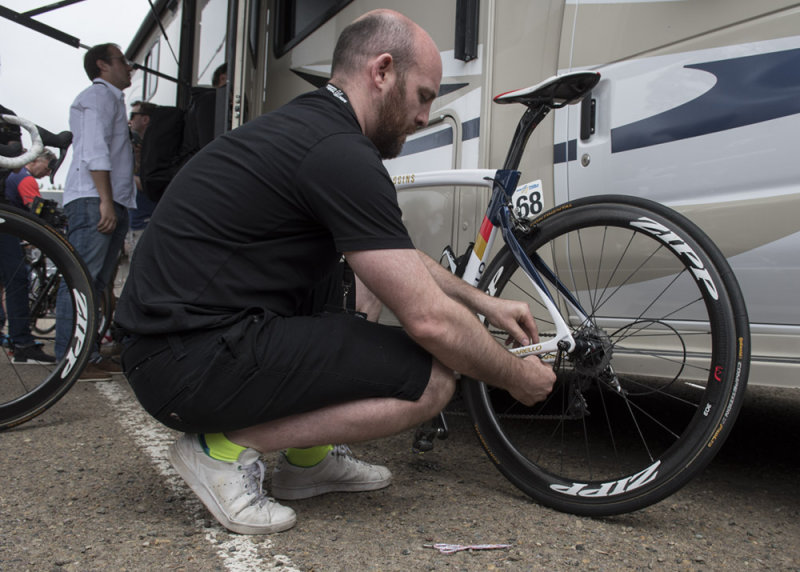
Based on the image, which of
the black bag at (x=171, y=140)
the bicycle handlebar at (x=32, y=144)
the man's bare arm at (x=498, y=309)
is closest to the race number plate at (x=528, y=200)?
the man's bare arm at (x=498, y=309)

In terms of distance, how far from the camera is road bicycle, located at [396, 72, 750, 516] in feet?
5.37

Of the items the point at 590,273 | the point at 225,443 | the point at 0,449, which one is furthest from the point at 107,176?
the point at 590,273

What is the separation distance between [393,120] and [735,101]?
92cm

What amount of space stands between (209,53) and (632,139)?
3947 mm

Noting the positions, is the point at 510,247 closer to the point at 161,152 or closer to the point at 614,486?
the point at 614,486

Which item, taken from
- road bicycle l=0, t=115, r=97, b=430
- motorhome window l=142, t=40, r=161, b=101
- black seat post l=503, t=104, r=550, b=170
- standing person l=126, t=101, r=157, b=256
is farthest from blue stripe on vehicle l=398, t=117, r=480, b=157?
motorhome window l=142, t=40, r=161, b=101

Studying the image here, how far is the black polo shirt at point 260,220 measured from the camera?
1.56 m

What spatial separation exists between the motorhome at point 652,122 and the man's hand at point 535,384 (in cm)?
55

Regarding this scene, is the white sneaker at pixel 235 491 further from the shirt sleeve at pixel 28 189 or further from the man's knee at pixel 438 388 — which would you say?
the shirt sleeve at pixel 28 189

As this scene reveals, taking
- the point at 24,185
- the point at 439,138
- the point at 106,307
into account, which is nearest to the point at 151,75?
the point at 24,185

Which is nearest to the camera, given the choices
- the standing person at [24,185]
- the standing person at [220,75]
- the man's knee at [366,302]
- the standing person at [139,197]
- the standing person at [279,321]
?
the standing person at [279,321]

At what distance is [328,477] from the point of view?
1948mm

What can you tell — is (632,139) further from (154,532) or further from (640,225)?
(154,532)

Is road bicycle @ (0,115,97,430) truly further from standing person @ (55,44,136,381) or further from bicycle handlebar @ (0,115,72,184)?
standing person @ (55,44,136,381)
